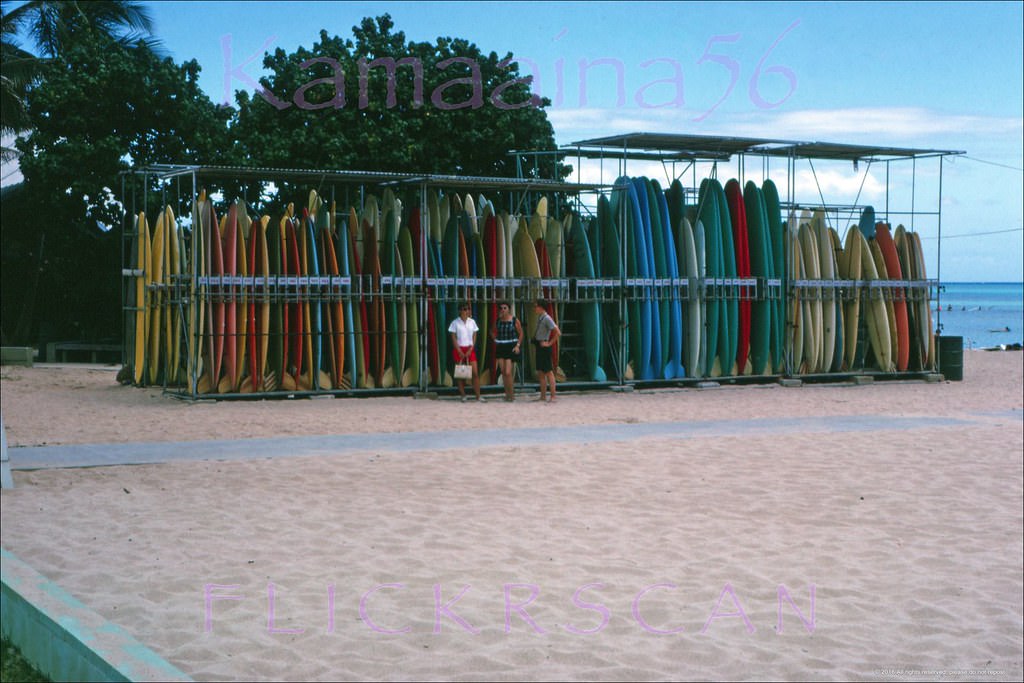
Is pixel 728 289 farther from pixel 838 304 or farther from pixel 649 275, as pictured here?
pixel 838 304

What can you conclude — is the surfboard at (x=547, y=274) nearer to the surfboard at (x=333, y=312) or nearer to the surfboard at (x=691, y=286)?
the surfboard at (x=691, y=286)

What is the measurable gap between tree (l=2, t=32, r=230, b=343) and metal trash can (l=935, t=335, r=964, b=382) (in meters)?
15.3

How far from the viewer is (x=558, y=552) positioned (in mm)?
7027

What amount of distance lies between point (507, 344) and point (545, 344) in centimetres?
52

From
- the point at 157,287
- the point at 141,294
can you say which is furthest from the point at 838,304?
the point at 141,294

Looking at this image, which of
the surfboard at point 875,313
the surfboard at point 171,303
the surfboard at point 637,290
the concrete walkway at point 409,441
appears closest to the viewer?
the concrete walkway at point 409,441

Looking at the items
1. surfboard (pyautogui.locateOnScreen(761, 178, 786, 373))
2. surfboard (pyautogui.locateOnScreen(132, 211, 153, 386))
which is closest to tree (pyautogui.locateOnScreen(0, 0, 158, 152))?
surfboard (pyautogui.locateOnScreen(132, 211, 153, 386))

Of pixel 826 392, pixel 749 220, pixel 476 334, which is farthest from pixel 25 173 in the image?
pixel 826 392

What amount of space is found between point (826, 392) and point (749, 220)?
2.98m

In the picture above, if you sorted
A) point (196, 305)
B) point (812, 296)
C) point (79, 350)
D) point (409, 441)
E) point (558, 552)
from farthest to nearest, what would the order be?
point (79, 350) < point (812, 296) < point (196, 305) < point (409, 441) < point (558, 552)

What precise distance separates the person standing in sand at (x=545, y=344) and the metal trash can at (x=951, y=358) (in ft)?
27.5

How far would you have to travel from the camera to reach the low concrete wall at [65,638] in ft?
13.8

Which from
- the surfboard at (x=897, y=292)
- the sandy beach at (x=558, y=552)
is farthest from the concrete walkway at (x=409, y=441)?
the surfboard at (x=897, y=292)

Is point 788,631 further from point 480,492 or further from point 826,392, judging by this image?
point 826,392
